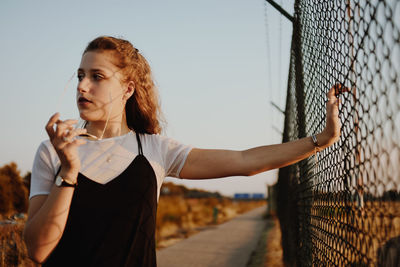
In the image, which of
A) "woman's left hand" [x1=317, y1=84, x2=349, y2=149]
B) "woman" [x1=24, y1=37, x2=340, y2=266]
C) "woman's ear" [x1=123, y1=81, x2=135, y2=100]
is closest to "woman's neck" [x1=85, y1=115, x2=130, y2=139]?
"woman" [x1=24, y1=37, x2=340, y2=266]

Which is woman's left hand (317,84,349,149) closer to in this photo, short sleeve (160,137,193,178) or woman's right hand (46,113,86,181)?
short sleeve (160,137,193,178)

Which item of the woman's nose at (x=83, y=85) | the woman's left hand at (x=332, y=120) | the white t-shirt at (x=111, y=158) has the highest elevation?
the woman's nose at (x=83, y=85)

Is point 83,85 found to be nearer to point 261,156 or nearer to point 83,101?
point 83,101

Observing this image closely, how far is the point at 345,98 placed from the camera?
1594 millimetres

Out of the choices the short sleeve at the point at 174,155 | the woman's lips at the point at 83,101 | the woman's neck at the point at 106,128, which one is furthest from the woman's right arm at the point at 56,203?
the short sleeve at the point at 174,155

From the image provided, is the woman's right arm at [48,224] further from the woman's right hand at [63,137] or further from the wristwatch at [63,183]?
the woman's right hand at [63,137]

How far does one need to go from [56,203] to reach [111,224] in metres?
0.27

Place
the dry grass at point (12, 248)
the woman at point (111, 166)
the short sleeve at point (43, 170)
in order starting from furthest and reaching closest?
the dry grass at point (12, 248), the short sleeve at point (43, 170), the woman at point (111, 166)

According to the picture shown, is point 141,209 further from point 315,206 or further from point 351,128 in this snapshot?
point 315,206

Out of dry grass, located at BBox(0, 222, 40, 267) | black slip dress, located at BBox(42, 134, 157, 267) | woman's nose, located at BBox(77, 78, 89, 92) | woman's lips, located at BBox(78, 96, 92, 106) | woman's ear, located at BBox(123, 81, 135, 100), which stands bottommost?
dry grass, located at BBox(0, 222, 40, 267)

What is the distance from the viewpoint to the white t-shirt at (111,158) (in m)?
1.68

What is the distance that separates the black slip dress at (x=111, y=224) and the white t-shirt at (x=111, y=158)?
6 centimetres

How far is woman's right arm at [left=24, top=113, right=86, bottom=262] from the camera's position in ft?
4.63

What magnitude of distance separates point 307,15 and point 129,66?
1287 mm
